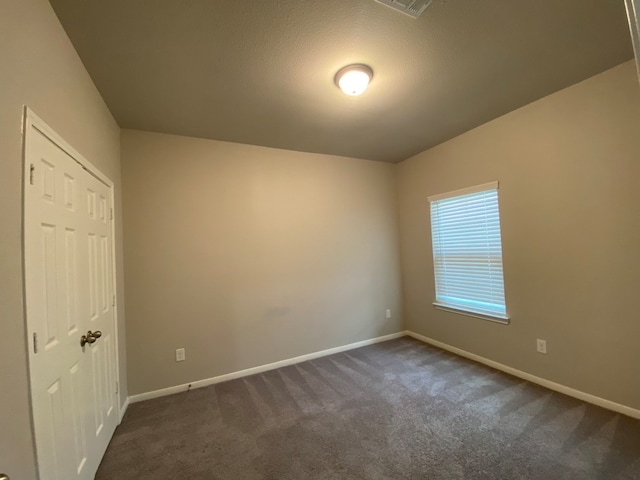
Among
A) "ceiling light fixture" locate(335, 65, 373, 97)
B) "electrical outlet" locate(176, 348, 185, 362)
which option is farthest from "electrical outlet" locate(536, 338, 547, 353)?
"electrical outlet" locate(176, 348, 185, 362)

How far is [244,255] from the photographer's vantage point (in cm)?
313

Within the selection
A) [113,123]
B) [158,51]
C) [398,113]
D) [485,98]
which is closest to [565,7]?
[485,98]

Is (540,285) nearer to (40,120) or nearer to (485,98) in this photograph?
(485,98)

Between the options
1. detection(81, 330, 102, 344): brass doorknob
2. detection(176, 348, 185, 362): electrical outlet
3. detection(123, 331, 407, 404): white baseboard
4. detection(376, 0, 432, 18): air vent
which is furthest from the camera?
detection(176, 348, 185, 362): electrical outlet

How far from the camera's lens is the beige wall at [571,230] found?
2068 mm

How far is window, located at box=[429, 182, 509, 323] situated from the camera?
294 cm

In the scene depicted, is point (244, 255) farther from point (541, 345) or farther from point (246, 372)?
point (541, 345)

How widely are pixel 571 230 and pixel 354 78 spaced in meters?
2.22

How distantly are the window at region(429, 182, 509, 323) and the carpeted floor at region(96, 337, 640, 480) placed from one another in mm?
768

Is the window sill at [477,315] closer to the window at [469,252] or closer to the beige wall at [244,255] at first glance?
the window at [469,252]

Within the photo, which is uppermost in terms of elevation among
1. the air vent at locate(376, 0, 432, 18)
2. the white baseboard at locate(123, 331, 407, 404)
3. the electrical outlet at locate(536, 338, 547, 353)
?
the air vent at locate(376, 0, 432, 18)

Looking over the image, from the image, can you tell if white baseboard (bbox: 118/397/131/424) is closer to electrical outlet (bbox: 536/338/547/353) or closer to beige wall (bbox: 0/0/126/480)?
beige wall (bbox: 0/0/126/480)

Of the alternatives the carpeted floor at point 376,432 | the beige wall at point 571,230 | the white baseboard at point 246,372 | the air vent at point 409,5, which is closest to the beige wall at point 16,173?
the carpeted floor at point 376,432

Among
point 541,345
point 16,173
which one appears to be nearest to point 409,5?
point 16,173
